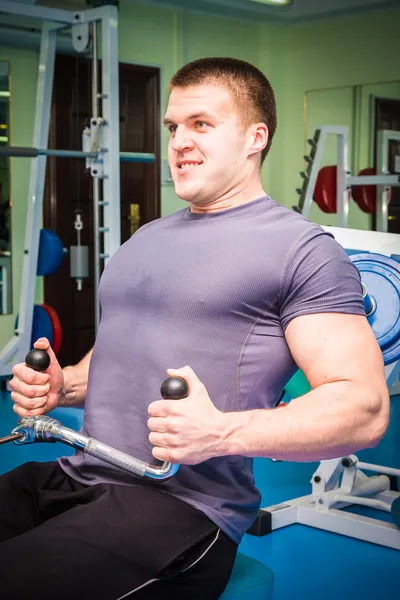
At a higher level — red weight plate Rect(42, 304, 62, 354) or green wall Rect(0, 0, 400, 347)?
green wall Rect(0, 0, 400, 347)

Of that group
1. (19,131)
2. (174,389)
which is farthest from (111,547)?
(19,131)

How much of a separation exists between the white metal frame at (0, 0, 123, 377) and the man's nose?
250 centimetres

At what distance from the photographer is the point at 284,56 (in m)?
6.89

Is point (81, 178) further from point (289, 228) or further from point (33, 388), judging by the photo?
point (289, 228)

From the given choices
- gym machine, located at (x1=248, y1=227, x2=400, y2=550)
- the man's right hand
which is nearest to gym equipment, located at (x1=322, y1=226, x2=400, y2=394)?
gym machine, located at (x1=248, y1=227, x2=400, y2=550)

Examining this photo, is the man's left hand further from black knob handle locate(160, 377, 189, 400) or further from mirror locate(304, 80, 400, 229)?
mirror locate(304, 80, 400, 229)

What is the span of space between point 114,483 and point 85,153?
2.95m

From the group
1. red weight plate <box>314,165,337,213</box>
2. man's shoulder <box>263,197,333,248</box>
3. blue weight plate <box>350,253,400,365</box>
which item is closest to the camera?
man's shoulder <box>263,197,333,248</box>

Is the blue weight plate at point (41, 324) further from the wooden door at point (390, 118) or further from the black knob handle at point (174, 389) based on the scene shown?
the black knob handle at point (174, 389)

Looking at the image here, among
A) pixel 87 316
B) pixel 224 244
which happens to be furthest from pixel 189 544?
pixel 87 316

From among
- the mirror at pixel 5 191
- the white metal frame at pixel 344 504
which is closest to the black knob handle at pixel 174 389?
the white metal frame at pixel 344 504

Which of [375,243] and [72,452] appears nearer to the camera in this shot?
[375,243]

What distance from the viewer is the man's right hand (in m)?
1.35

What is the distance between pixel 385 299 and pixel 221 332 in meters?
1.03
